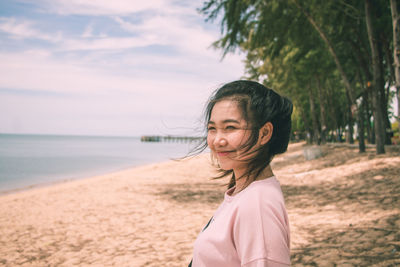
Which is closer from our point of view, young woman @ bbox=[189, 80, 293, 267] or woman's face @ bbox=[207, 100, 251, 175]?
young woman @ bbox=[189, 80, 293, 267]

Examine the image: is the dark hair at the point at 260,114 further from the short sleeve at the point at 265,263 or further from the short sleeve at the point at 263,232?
the short sleeve at the point at 265,263

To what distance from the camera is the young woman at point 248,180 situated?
3.53 feet

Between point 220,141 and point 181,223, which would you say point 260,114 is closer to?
point 220,141

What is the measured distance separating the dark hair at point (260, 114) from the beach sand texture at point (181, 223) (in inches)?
115

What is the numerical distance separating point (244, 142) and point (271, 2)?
10.4 m

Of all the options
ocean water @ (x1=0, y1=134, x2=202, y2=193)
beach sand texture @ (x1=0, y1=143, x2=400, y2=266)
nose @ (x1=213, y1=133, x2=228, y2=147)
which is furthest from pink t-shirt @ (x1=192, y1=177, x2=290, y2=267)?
beach sand texture @ (x1=0, y1=143, x2=400, y2=266)

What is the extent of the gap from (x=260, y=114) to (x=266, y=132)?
0.29 ft

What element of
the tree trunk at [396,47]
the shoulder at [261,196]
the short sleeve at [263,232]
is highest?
the tree trunk at [396,47]

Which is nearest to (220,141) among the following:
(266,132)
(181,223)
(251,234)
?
(266,132)

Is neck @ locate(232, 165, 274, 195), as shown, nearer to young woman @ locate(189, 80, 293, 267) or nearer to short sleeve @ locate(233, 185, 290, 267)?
young woman @ locate(189, 80, 293, 267)

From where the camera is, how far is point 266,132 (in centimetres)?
140

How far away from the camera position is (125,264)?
4566 mm

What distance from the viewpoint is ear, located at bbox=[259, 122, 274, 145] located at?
4.56ft

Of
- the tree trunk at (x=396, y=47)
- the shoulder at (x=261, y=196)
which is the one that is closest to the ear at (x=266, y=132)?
the shoulder at (x=261, y=196)
